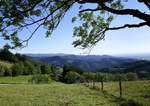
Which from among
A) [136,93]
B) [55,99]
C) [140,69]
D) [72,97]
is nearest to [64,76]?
[140,69]

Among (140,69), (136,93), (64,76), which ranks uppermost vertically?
(136,93)

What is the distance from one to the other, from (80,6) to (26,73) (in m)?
96.8

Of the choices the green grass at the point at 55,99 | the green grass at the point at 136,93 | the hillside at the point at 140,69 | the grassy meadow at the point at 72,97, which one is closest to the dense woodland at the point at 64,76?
the hillside at the point at 140,69

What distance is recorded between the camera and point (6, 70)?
89.6m

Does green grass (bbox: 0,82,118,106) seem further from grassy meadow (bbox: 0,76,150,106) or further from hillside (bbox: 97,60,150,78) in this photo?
hillside (bbox: 97,60,150,78)

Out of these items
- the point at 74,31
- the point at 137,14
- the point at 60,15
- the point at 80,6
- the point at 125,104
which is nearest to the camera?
the point at 137,14

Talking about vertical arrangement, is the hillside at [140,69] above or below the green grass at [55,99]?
below

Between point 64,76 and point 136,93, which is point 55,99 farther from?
point 64,76

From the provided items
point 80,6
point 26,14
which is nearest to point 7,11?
point 26,14

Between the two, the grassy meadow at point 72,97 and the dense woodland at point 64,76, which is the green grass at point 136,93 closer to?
the grassy meadow at point 72,97

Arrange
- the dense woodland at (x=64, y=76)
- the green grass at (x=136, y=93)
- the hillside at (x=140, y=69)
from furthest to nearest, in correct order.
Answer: the hillside at (x=140, y=69) < the dense woodland at (x=64, y=76) < the green grass at (x=136, y=93)

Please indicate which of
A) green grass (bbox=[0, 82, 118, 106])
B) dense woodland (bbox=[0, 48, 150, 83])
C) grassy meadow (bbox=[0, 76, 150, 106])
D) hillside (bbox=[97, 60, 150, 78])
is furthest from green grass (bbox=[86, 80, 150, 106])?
hillside (bbox=[97, 60, 150, 78])

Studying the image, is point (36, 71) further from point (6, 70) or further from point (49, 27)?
point (49, 27)

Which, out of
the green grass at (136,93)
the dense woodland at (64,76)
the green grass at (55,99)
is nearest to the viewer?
the green grass at (55,99)
